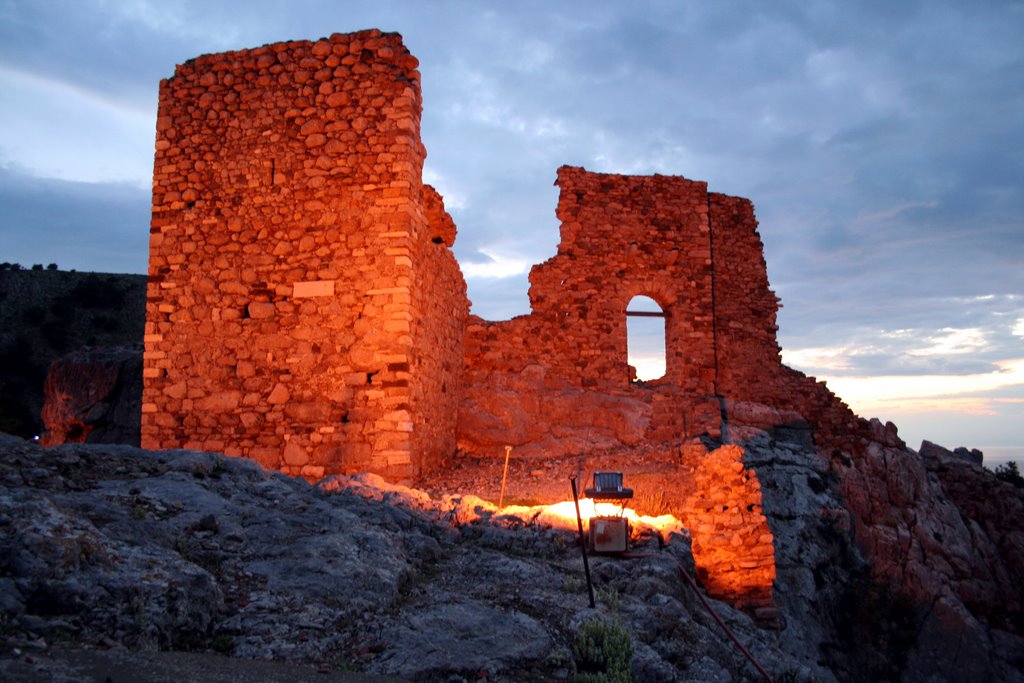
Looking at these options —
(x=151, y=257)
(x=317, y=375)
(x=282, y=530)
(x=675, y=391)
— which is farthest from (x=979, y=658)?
(x=151, y=257)

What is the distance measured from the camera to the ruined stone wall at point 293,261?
938 centimetres

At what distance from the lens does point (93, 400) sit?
42.3 ft

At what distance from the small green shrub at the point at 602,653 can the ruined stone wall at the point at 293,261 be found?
4962 millimetres

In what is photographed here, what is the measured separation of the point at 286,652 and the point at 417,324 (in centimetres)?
639

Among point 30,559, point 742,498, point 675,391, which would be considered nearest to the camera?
point 30,559

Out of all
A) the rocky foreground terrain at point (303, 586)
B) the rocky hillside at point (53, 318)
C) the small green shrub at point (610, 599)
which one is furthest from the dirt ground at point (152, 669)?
the rocky hillside at point (53, 318)

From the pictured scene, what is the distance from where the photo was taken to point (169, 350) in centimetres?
997

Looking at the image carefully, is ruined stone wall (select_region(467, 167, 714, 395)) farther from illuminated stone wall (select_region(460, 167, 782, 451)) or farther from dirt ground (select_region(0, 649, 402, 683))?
dirt ground (select_region(0, 649, 402, 683))

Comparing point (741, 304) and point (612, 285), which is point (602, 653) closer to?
point (612, 285)

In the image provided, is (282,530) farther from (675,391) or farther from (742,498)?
(675,391)

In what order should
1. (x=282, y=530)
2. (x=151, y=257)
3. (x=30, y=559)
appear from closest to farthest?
(x=30, y=559) → (x=282, y=530) → (x=151, y=257)

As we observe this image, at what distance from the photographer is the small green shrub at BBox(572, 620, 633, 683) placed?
4.04 meters

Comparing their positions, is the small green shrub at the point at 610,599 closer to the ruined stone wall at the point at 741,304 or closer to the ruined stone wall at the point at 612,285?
the ruined stone wall at the point at 612,285

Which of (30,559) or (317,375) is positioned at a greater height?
(317,375)
